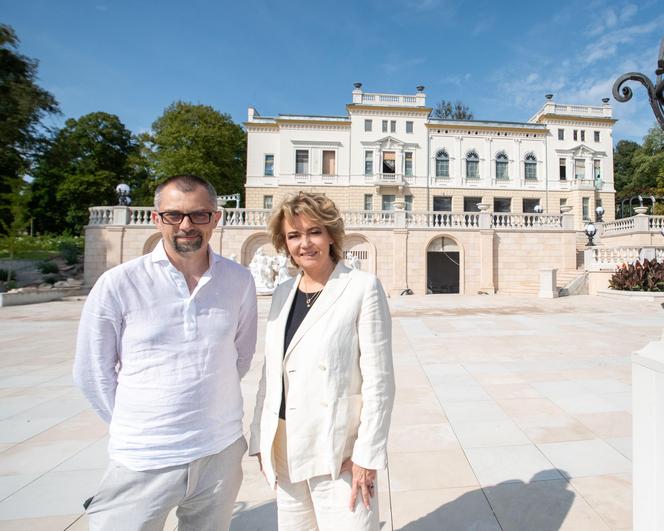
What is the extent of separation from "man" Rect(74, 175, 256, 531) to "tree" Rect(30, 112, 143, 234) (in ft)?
116

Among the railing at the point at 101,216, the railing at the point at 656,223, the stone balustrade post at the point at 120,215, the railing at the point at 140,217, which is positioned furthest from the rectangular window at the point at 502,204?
the railing at the point at 101,216

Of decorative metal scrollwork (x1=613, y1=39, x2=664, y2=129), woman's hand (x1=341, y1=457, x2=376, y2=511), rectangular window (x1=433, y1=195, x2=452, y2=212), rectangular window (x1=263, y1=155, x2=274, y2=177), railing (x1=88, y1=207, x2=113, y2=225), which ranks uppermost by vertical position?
rectangular window (x1=263, y1=155, x2=274, y2=177)

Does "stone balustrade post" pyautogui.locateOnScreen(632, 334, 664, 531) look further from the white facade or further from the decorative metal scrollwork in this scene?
the white facade

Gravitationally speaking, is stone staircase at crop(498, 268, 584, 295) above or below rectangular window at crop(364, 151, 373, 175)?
below

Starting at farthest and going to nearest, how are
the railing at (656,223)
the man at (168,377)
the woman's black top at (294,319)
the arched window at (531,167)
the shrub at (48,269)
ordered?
the arched window at (531,167) → the railing at (656,223) → the shrub at (48,269) → the woman's black top at (294,319) → the man at (168,377)

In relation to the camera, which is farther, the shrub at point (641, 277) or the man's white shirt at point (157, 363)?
the shrub at point (641, 277)

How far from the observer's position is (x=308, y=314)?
153 cm

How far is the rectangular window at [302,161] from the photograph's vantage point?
3120cm

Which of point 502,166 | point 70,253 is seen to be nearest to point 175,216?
point 70,253

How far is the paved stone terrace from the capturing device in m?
2.23

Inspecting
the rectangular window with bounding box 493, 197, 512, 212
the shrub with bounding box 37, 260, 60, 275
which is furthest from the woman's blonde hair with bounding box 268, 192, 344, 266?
the rectangular window with bounding box 493, 197, 512, 212

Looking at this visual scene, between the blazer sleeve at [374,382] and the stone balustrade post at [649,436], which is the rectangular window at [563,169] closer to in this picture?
the stone balustrade post at [649,436]

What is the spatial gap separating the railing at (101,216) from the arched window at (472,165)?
29520 millimetres

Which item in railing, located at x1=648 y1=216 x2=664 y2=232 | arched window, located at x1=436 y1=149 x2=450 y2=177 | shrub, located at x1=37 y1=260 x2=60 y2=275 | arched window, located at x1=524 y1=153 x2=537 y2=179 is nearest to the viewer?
shrub, located at x1=37 y1=260 x2=60 y2=275
